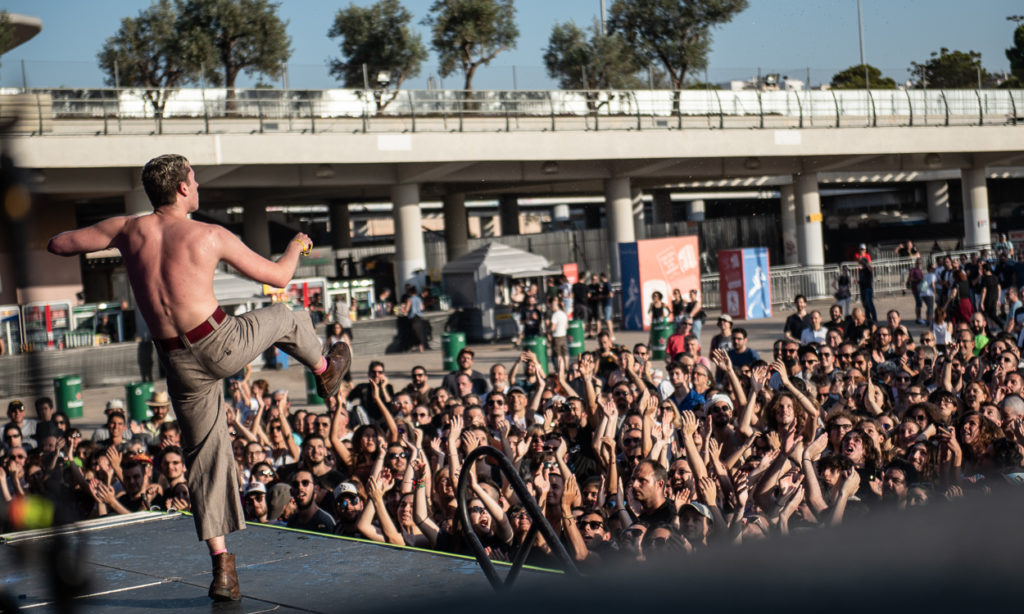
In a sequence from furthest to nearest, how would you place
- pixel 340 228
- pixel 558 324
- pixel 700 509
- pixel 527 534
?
1. pixel 340 228
2. pixel 558 324
3. pixel 700 509
4. pixel 527 534

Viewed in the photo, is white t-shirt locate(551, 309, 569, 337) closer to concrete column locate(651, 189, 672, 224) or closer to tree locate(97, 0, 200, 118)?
tree locate(97, 0, 200, 118)

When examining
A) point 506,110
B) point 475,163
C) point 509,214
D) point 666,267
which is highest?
point 506,110

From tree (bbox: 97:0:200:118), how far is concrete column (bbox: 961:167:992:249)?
33.7 metres

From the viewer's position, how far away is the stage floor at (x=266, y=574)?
393 cm

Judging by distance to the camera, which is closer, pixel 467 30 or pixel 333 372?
pixel 333 372

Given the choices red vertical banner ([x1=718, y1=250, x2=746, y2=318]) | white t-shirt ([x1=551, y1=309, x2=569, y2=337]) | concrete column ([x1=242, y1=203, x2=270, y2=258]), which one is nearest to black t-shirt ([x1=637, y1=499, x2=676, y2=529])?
white t-shirt ([x1=551, y1=309, x2=569, y2=337])

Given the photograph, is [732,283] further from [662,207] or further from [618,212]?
[662,207]

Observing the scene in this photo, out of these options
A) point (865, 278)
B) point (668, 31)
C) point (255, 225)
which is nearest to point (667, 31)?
point (668, 31)

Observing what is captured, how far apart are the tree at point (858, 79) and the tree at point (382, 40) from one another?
30399 millimetres

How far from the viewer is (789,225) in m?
47.2

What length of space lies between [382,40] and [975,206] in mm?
27559

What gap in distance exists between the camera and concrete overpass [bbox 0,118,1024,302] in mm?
29609

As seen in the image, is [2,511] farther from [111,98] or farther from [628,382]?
[111,98]

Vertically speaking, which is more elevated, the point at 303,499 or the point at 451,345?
the point at 451,345
